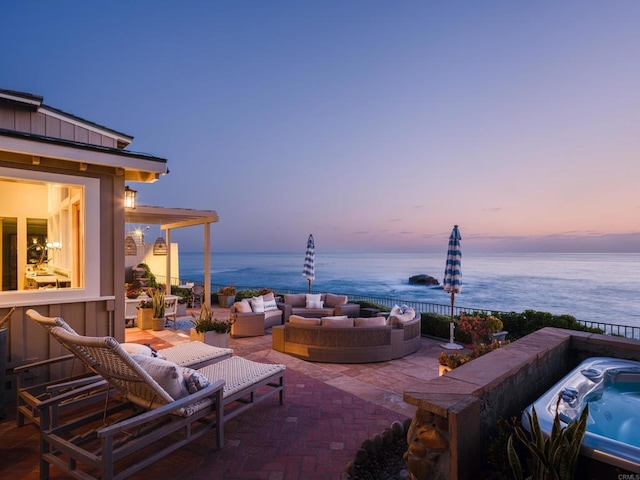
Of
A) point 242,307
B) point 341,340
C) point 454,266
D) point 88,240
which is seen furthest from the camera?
point 454,266

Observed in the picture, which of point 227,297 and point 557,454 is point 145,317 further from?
point 557,454

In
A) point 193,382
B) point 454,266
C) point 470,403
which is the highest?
point 454,266

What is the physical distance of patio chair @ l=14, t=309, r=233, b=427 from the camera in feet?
8.90

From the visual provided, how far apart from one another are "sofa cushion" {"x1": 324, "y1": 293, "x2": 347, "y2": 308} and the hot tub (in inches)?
251

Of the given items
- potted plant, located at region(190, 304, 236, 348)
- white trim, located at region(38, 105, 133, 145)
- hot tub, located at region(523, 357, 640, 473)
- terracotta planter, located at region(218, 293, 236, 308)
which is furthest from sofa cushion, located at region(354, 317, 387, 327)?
terracotta planter, located at region(218, 293, 236, 308)

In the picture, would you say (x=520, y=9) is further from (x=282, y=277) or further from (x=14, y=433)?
(x=282, y=277)

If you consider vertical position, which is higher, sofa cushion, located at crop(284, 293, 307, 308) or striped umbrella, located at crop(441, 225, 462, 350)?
striped umbrella, located at crop(441, 225, 462, 350)

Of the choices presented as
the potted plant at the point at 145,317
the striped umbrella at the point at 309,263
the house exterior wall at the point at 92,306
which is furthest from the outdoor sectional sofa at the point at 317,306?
the house exterior wall at the point at 92,306

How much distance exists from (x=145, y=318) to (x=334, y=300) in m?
4.77

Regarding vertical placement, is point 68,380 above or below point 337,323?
above

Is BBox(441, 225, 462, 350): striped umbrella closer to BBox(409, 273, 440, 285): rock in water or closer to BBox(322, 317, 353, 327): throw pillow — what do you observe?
BBox(322, 317, 353, 327): throw pillow

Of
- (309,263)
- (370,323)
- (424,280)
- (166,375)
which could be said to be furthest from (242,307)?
(424,280)

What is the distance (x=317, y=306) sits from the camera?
9391 mm

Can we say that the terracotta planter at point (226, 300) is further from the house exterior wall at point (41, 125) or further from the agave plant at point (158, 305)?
the house exterior wall at point (41, 125)
